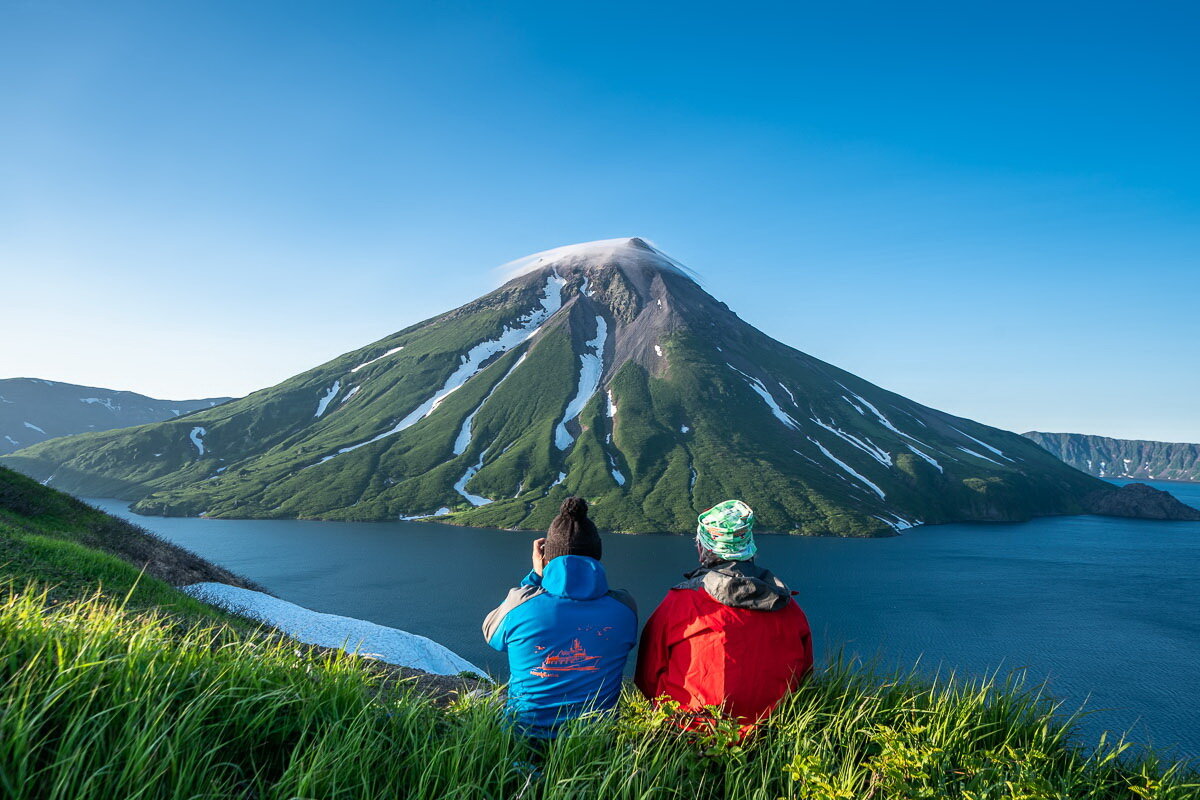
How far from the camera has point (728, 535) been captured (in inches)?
206

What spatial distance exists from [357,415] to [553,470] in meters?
77.2

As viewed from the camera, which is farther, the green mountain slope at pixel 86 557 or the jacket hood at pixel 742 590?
the green mountain slope at pixel 86 557

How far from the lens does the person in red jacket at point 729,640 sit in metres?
4.82

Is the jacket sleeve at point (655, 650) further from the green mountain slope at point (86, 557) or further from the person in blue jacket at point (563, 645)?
the green mountain slope at point (86, 557)

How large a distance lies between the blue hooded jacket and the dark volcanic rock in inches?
8830

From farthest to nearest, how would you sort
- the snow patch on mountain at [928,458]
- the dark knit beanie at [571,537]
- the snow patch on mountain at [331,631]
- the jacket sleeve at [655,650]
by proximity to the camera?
the snow patch on mountain at [928,458]
the snow patch on mountain at [331,631]
the dark knit beanie at [571,537]
the jacket sleeve at [655,650]

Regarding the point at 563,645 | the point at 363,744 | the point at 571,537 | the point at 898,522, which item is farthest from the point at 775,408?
the point at 363,744

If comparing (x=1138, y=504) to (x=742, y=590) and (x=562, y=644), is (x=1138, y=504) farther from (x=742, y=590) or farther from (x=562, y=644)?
(x=562, y=644)

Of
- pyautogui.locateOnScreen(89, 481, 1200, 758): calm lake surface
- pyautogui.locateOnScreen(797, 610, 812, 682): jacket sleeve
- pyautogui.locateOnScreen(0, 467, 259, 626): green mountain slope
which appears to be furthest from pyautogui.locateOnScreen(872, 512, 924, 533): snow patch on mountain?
pyautogui.locateOnScreen(797, 610, 812, 682): jacket sleeve

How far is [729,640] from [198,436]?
21931cm

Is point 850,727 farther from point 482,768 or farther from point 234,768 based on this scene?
point 234,768

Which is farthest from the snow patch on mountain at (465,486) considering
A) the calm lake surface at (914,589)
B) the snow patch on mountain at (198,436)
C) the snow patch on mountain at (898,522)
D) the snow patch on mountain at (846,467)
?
the snow patch on mountain at (846,467)

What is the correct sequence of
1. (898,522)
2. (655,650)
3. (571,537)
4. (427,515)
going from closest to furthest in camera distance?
(655,650) < (571,537) < (427,515) < (898,522)

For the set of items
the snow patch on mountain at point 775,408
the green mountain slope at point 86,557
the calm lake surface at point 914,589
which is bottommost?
the calm lake surface at point 914,589
